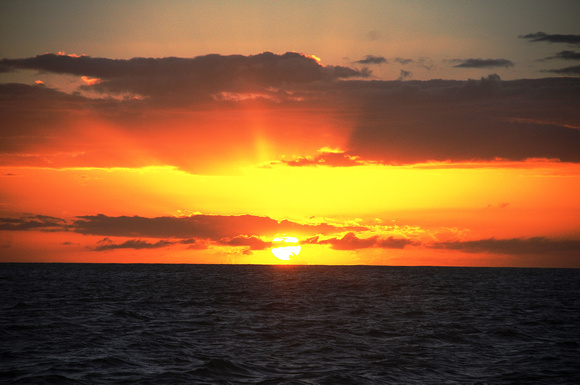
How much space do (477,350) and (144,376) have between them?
18.0 meters

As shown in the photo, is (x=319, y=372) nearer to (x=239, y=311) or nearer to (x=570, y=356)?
(x=570, y=356)

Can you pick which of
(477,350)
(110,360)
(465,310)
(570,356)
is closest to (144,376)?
(110,360)

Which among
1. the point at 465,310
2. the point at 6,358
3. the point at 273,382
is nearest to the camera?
the point at 273,382

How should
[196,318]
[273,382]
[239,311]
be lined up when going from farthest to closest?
[239,311] < [196,318] < [273,382]

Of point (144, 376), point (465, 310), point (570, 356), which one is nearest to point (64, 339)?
point (144, 376)

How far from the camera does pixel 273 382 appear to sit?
74.3 feet

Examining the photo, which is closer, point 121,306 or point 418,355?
point 418,355

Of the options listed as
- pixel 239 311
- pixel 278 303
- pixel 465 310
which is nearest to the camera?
pixel 239 311

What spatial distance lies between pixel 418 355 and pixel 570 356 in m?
7.87

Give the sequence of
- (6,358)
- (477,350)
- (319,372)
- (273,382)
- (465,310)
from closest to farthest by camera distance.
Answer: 1. (273,382)
2. (319,372)
3. (6,358)
4. (477,350)
5. (465,310)

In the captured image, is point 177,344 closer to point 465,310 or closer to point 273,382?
point 273,382

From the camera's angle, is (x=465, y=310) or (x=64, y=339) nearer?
(x=64, y=339)

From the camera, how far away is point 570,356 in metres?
28.6

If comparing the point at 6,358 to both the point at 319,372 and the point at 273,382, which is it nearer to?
the point at 273,382
